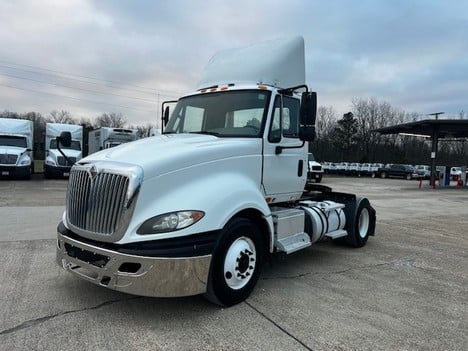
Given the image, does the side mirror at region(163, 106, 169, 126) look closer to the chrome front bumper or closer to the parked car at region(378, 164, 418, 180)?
the chrome front bumper

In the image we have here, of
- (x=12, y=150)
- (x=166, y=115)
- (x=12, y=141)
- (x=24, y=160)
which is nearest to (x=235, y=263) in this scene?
(x=166, y=115)

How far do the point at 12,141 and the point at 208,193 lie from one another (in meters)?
23.0

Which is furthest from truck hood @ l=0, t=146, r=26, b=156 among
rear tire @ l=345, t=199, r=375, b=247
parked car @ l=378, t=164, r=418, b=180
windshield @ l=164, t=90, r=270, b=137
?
parked car @ l=378, t=164, r=418, b=180

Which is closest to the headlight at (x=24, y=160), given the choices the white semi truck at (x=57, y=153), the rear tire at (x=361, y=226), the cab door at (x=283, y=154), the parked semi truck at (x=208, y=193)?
the white semi truck at (x=57, y=153)

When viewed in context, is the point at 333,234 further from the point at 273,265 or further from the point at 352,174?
the point at 352,174

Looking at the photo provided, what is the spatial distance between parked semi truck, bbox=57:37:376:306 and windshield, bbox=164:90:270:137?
0.02 m

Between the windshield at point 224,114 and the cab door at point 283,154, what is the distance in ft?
0.67

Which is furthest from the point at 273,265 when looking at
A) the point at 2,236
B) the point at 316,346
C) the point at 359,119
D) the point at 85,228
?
the point at 359,119

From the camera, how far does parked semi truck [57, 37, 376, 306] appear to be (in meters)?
4.03

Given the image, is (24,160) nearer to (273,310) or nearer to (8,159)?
(8,159)

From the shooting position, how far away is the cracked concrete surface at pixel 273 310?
3820 millimetres

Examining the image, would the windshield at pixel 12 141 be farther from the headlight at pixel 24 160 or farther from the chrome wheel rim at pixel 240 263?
the chrome wheel rim at pixel 240 263

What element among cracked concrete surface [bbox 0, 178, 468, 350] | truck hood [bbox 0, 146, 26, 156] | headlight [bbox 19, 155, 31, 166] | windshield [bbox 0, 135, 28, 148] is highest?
windshield [bbox 0, 135, 28, 148]

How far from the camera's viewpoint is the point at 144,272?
394 centimetres
